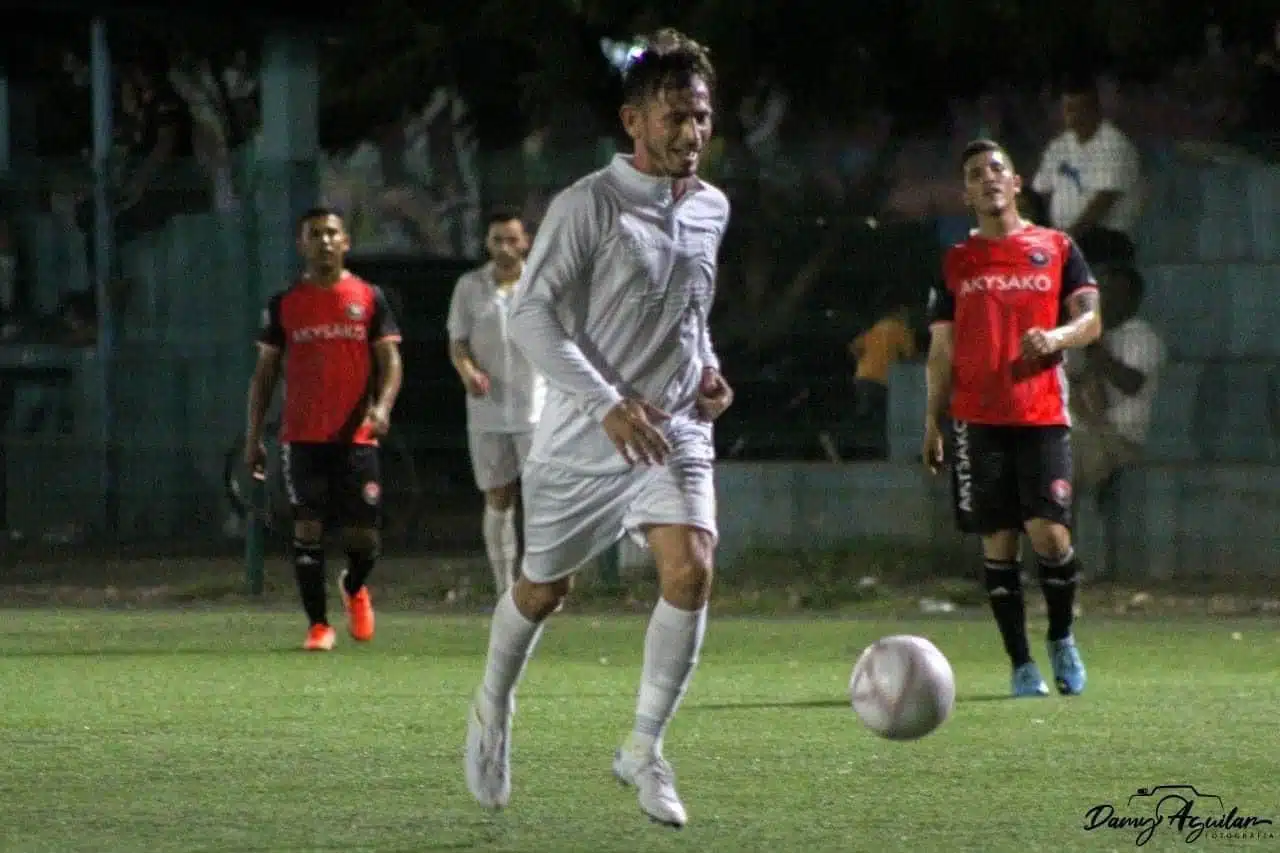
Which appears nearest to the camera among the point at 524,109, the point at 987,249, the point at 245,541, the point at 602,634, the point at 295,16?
the point at 987,249

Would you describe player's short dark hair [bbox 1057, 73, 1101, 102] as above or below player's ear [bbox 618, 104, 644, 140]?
above

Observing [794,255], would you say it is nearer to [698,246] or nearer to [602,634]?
[602,634]

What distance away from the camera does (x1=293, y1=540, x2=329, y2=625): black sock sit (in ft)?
45.9

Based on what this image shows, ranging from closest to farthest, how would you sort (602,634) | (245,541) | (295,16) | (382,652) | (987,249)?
(987,249) → (382,652) → (602,634) → (245,541) → (295,16)

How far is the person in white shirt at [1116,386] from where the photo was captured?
1681cm

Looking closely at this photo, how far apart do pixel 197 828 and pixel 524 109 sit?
16.0 m

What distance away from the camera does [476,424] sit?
15.8 m

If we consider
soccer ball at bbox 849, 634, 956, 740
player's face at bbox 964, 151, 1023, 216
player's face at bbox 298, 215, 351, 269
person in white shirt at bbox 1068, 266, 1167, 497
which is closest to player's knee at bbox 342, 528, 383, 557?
player's face at bbox 298, 215, 351, 269

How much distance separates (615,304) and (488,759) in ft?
4.35

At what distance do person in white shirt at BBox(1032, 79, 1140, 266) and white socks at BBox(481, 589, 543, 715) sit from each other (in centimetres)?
924

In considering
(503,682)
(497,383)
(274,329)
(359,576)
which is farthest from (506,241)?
(503,682)

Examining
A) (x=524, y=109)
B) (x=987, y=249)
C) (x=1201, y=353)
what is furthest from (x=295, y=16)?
(x=987, y=249)

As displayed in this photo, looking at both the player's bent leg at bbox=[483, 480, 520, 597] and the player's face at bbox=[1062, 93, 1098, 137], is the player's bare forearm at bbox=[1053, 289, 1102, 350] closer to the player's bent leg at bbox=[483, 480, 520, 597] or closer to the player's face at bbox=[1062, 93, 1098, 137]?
the player's bent leg at bbox=[483, 480, 520, 597]

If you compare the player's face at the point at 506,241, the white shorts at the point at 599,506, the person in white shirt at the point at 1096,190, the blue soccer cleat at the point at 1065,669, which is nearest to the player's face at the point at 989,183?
the blue soccer cleat at the point at 1065,669
